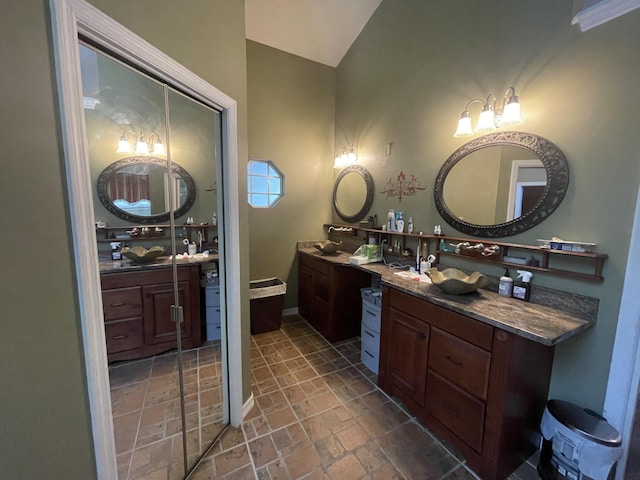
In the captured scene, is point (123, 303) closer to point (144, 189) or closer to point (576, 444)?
point (144, 189)

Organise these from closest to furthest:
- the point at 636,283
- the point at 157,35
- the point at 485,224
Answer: the point at 157,35 < the point at 636,283 < the point at 485,224

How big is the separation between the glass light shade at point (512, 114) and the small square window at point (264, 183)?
7.91 feet

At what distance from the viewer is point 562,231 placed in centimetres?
157

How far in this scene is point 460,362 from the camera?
154 centimetres

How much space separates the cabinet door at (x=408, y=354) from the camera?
178 centimetres

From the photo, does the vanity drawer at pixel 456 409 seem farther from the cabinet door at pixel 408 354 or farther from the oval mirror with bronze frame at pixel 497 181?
the oval mirror with bronze frame at pixel 497 181

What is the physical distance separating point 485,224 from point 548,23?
1.28 metres

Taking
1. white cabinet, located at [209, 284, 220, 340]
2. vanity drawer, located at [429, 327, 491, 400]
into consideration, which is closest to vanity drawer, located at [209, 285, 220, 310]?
white cabinet, located at [209, 284, 220, 340]

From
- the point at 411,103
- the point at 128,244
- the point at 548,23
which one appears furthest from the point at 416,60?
the point at 128,244

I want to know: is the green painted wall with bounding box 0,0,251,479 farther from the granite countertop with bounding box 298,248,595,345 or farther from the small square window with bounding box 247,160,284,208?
the small square window with bounding box 247,160,284,208

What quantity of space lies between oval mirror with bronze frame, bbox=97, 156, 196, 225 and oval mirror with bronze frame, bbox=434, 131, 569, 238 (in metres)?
1.99

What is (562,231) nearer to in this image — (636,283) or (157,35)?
(636,283)

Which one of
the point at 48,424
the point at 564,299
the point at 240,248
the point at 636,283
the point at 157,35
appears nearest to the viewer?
the point at 48,424

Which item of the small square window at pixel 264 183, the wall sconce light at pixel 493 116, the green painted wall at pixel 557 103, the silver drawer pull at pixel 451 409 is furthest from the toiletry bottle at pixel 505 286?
the small square window at pixel 264 183
